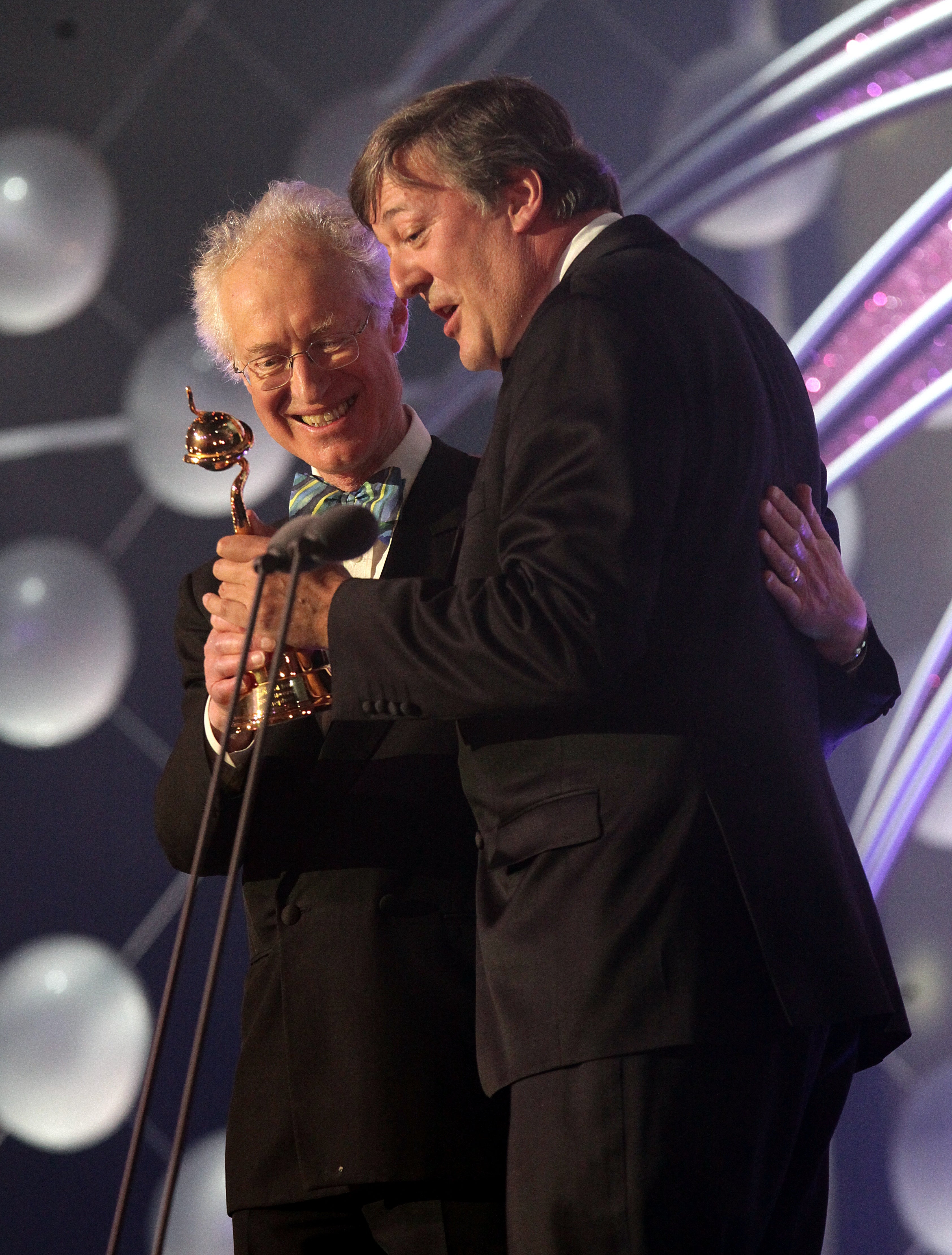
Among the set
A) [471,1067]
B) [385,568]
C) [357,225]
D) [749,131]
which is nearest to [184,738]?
[385,568]

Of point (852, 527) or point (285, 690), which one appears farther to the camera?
point (852, 527)

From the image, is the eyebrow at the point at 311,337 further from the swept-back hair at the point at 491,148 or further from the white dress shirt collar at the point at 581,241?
the white dress shirt collar at the point at 581,241

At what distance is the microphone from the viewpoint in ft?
3.77

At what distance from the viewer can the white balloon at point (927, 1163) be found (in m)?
2.25

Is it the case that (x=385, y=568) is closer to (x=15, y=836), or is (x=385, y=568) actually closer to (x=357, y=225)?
(x=357, y=225)

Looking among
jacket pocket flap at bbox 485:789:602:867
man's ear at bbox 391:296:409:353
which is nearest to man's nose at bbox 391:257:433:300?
man's ear at bbox 391:296:409:353

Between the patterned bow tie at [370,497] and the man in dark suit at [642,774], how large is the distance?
44 cm

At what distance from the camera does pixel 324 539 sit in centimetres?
115

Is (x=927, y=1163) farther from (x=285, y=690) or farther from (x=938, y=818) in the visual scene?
(x=285, y=690)

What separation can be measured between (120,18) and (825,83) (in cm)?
130

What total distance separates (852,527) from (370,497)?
3.12ft

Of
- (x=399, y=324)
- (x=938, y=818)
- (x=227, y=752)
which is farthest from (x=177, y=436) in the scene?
(x=938, y=818)

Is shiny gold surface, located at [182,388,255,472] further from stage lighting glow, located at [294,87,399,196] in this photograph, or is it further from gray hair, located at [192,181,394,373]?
stage lighting glow, located at [294,87,399,196]

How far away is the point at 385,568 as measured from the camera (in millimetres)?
1727
